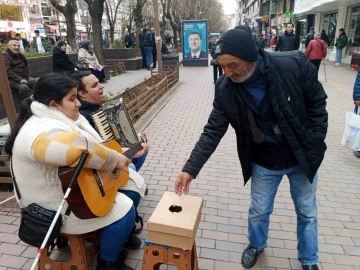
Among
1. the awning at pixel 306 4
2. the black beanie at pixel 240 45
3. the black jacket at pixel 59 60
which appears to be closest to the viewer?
the black beanie at pixel 240 45

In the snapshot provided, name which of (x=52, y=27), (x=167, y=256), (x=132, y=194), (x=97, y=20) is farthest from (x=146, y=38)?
(x=52, y=27)

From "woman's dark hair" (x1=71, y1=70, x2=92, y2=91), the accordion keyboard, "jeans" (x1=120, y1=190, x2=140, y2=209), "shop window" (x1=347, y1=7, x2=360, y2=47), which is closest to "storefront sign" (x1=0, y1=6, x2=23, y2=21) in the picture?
"shop window" (x1=347, y1=7, x2=360, y2=47)

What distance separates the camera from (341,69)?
14.2 meters

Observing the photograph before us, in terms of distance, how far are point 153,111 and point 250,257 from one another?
5.50m

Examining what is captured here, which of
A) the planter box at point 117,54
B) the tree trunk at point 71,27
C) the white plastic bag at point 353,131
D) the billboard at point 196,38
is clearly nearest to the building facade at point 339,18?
the billboard at point 196,38

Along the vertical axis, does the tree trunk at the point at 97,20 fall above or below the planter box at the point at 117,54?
above

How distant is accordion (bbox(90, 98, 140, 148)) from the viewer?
2729 mm

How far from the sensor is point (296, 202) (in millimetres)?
2283

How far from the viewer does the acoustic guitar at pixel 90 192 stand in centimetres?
187

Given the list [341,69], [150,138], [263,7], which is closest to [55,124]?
[150,138]

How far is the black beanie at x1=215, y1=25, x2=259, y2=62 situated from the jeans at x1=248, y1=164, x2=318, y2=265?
856 mm

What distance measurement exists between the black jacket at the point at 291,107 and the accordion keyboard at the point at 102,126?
937 mm

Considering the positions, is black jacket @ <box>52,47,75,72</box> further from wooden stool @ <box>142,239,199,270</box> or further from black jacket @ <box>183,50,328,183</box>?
wooden stool @ <box>142,239,199,270</box>

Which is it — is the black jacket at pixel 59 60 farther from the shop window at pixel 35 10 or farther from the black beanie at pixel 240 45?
the shop window at pixel 35 10
